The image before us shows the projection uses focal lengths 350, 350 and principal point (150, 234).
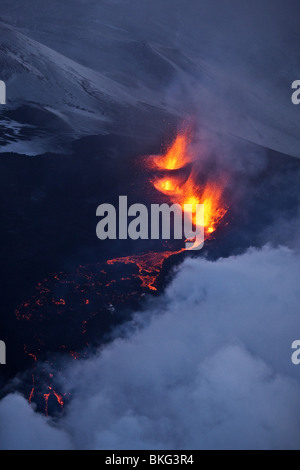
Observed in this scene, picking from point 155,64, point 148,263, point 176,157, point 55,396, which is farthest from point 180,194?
point 155,64

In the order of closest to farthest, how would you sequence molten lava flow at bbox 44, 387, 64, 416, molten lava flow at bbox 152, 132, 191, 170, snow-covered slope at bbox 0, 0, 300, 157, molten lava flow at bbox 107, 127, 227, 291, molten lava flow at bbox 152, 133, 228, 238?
molten lava flow at bbox 44, 387, 64, 416
molten lava flow at bbox 107, 127, 227, 291
molten lava flow at bbox 152, 133, 228, 238
molten lava flow at bbox 152, 132, 191, 170
snow-covered slope at bbox 0, 0, 300, 157

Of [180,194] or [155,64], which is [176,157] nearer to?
[180,194]

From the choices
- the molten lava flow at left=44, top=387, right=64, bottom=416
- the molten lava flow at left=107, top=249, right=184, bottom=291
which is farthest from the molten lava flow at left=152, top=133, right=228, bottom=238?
the molten lava flow at left=44, top=387, right=64, bottom=416

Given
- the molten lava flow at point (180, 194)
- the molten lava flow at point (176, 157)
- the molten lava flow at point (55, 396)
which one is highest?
the molten lava flow at point (176, 157)

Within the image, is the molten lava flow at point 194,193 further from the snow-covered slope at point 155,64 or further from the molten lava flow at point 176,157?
the snow-covered slope at point 155,64

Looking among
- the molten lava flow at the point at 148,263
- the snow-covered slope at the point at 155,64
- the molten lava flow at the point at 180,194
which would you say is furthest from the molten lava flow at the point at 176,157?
the molten lava flow at the point at 148,263

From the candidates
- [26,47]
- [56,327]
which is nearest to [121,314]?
[56,327]

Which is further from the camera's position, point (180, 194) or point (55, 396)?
point (180, 194)

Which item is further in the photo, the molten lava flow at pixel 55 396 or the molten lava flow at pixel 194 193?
the molten lava flow at pixel 194 193

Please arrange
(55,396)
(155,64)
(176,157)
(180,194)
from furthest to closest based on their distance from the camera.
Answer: (155,64)
(176,157)
(180,194)
(55,396)

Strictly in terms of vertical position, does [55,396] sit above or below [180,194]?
below

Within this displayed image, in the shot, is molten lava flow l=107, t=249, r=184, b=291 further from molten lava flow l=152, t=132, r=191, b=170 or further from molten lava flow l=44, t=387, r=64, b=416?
molten lava flow l=152, t=132, r=191, b=170

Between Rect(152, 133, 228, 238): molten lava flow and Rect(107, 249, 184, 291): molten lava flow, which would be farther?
Rect(152, 133, 228, 238): molten lava flow

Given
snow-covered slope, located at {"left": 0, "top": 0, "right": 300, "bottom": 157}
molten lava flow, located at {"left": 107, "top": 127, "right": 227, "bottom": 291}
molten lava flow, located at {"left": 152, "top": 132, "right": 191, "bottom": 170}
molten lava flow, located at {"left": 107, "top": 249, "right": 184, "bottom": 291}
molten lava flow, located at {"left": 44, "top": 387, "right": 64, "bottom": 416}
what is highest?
snow-covered slope, located at {"left": 0, "top": 0, "right": 300, "bottom": 157}
